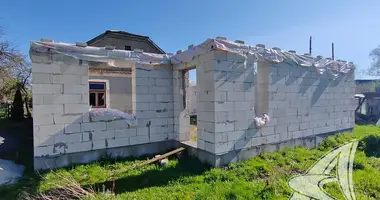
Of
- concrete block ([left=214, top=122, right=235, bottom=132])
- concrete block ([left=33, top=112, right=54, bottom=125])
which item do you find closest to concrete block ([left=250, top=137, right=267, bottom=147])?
concrete block ([left=214, top=122, right=235, bottom=132])

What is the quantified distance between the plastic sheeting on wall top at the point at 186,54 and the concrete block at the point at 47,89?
0.74 metres

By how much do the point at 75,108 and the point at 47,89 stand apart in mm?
670

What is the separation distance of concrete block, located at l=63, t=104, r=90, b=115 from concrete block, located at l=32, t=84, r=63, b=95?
0.36 m

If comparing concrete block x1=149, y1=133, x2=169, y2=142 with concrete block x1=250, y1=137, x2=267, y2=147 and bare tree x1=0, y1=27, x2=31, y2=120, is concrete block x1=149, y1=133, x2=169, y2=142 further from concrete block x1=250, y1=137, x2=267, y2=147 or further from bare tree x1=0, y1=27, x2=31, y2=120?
bare tree x1=0, y1=27, x2=31, y2=120

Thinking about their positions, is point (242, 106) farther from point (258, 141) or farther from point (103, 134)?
point (103, 134)

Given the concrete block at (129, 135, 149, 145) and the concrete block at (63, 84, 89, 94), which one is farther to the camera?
the concrete block at (129, 135, 149, 145)

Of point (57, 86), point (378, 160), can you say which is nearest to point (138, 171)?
point (57, 86)

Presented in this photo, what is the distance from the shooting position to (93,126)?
495 cm

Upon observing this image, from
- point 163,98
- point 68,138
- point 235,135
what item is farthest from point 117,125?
point 235,135

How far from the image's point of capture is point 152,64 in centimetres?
568

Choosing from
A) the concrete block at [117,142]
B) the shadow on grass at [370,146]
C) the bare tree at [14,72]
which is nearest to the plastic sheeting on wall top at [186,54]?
the concrete block at [117,142]

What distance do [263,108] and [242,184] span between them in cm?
243

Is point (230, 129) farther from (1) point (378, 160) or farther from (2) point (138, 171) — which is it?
(1) point (378, 160)

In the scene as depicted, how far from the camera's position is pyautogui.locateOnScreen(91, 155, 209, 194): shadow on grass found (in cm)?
388
